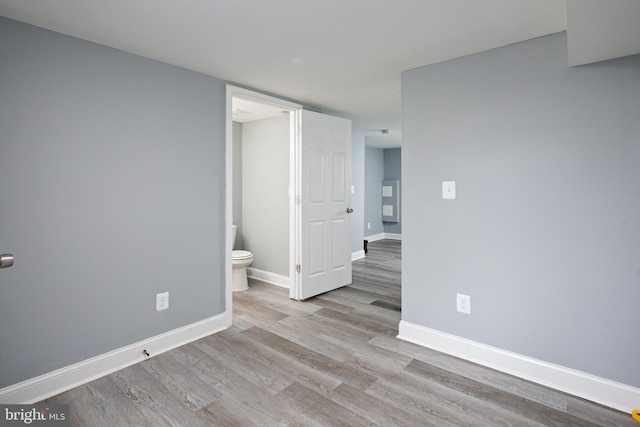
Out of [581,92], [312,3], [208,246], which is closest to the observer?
[312,3]

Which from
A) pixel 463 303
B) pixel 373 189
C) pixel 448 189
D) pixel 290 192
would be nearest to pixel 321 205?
pixel 290 192

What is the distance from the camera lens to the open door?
143 inches

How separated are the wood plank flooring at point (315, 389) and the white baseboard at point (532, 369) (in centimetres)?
6

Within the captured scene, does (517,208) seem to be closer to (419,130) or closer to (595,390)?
(419,130)

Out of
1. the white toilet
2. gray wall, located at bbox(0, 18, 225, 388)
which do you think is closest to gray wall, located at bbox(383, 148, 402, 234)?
the white toilet

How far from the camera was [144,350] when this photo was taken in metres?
2.45

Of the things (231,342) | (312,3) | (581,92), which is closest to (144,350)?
(231,342)

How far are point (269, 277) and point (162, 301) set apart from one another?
195 centimetres

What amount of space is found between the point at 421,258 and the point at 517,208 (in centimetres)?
78

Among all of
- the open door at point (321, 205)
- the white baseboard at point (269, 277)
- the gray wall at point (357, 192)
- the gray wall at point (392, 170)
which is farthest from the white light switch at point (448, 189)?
the gray wall at point (392, 170)

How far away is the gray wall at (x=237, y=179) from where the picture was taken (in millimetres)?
4645

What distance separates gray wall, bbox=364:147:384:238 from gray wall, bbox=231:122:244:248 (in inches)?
139

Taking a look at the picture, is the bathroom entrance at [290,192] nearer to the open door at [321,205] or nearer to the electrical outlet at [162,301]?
the open door at [321,205]

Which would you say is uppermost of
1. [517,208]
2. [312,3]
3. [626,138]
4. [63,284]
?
[312,3]
